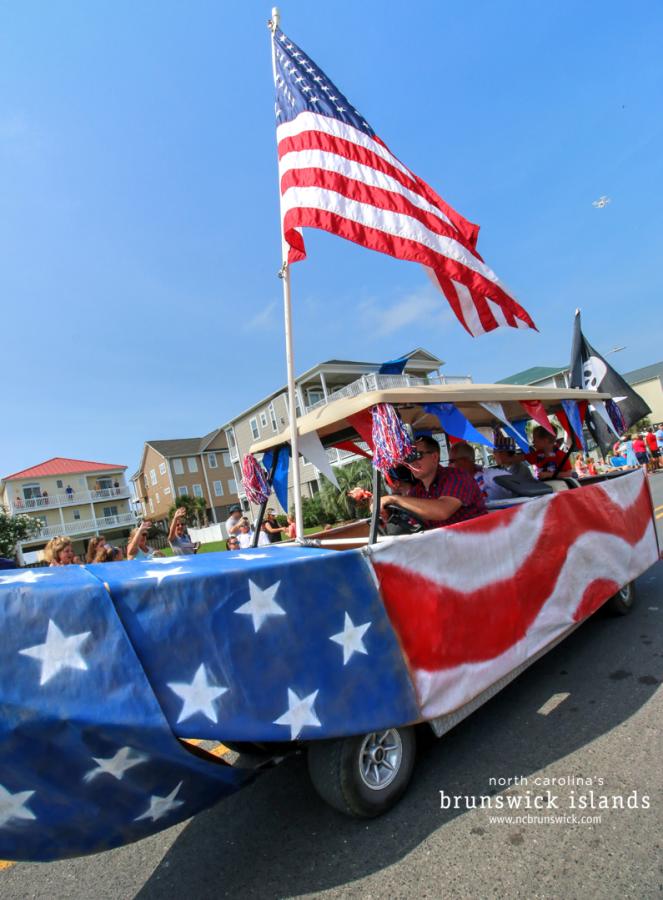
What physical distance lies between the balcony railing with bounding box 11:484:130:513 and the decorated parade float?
2113 inches

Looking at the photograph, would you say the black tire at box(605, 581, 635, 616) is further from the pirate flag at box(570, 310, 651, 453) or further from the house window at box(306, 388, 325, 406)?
the house window at box(306, 388, 325, 406)

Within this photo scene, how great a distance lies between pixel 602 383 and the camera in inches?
303

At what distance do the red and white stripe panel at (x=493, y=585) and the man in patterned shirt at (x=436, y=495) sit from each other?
0.35 meters

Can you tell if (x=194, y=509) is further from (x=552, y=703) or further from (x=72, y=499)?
(x=552, y=703)

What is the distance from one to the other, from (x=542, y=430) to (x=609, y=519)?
184 centimetres

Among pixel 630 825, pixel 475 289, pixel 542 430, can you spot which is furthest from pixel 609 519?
pixel 630 825

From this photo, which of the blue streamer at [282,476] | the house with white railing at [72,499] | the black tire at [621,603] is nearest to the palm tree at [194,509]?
the house with white railing at [72,499]

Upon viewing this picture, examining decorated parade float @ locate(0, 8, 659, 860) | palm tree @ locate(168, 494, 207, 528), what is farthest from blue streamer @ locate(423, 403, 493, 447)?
palm tree @ locate(168, 494, 207, 528)

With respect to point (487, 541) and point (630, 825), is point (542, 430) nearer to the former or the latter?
point (487, 541)

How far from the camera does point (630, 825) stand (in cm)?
224

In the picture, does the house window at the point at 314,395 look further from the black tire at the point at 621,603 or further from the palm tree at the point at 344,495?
the black tire at the point at 621,603

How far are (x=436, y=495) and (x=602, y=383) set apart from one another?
534cm

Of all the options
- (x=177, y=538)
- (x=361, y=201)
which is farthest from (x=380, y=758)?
(x=177, y=538)

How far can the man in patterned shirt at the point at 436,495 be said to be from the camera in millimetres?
3451
